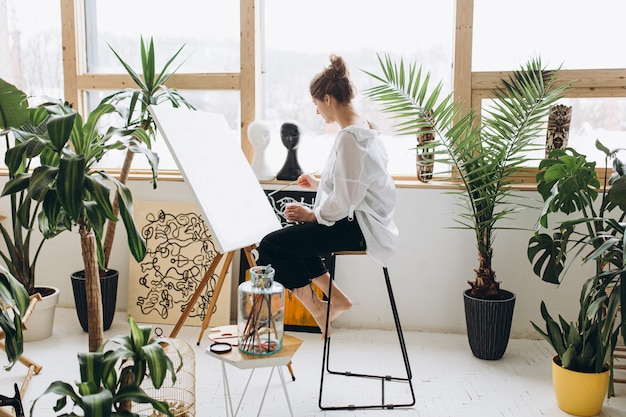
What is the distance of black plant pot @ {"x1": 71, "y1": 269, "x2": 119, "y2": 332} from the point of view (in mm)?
3432

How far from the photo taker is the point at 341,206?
2605 mm

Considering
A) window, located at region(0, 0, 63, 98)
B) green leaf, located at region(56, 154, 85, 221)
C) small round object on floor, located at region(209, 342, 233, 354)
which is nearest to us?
green leaf, located at region(56, 154, 85, 221)

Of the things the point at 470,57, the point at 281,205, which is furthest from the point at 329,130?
the point at 470,57

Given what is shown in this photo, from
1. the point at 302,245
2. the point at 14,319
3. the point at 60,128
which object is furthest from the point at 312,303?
the point at 60,128

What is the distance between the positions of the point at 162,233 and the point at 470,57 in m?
2.12

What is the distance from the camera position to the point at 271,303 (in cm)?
227

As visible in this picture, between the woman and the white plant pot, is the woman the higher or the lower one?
Answer: the higher one

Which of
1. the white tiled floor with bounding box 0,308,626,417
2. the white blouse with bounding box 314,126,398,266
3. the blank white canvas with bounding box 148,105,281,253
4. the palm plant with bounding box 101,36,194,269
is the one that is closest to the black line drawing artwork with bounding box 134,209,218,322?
the white tiled floor with bounding box 0,308,626,417

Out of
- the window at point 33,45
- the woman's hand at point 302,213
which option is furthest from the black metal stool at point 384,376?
the window at point 33,45

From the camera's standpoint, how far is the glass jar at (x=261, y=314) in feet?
7.26

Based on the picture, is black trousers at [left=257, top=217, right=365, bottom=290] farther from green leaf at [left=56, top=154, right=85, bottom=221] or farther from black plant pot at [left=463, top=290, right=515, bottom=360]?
green leaf at [left=56, top=154, right=85, bottom=221]

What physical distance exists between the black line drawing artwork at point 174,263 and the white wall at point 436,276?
0.84 m

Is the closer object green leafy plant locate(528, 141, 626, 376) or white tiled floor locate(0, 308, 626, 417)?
green leafy plant locate(528, 141, 626, 376)

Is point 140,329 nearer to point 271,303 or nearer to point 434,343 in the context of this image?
point 271,303
